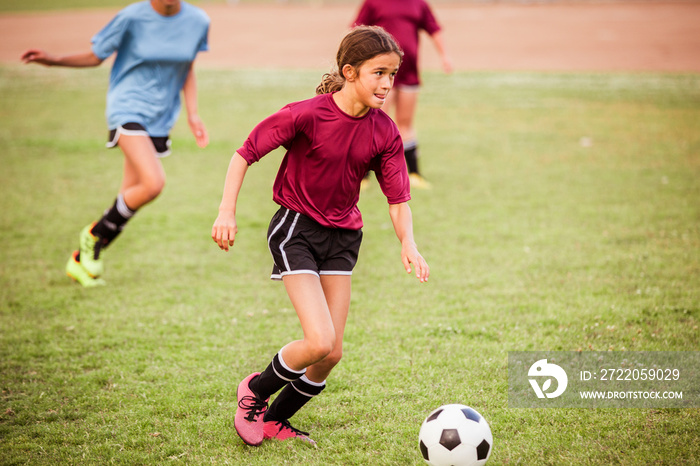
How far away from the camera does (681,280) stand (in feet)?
18.4

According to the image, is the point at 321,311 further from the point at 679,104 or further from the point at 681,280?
the point at 679,104

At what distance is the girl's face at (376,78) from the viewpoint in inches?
126

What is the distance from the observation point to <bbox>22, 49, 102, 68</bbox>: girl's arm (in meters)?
5.45

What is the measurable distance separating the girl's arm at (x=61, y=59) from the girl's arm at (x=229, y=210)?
2.95m

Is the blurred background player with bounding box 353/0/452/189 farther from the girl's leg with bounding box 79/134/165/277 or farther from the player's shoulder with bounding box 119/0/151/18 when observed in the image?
the girl's leg with bounding box 79/134/165/277

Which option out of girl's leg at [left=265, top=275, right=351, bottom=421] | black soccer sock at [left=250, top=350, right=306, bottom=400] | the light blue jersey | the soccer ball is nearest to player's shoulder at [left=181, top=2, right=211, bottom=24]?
the light blue jersey

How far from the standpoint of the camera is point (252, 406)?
347 cm

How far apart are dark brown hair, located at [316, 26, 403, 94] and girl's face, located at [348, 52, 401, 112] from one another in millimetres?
25

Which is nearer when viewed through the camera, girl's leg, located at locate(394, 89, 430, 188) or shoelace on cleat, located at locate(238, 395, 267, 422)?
shoelace on cleat, located at locate(238, 395, 267, 422)

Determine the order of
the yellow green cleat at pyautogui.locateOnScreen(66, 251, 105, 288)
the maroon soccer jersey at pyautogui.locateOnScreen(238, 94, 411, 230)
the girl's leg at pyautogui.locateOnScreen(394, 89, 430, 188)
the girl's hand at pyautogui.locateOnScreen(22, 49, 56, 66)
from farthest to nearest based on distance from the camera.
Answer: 1. the girl's leg at pyautogui.locateOnScreen(394, 89, 430, 188)
2. the yellow green cleat at pyautogui.locateOnScreen(66, 251, 105, 288)
3. the girl's hand at pyautogui.locateOnScreen(22, 49, 56, 66)
4. the maroon soccer jersey at pyautogui.locateOnScreen(238, 94, 411, 230)

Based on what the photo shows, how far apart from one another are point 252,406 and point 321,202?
108 cm

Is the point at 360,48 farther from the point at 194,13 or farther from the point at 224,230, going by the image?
the point at 194,13

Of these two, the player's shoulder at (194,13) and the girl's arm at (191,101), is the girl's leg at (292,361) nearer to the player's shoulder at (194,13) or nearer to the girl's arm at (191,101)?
the girl's arm at (191,101)

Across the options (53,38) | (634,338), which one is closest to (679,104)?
(634,338)
